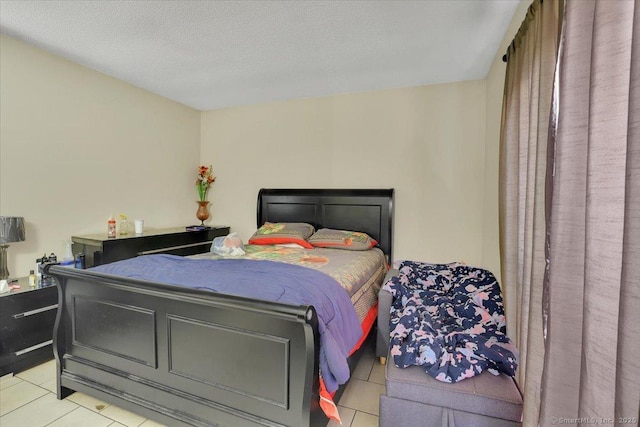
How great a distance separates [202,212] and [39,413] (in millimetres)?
2751

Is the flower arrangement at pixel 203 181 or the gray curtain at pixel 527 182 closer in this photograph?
the gray curtain at pixel 527 182

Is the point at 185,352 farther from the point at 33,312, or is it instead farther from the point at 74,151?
the point at 74,151

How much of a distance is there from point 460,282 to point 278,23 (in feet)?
7.90

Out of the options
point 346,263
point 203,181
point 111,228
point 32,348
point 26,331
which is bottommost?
point 32,348

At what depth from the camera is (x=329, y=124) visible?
3705 millimetres

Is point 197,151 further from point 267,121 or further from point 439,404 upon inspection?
point 439,404

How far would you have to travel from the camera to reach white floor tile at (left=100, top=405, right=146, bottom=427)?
5.73ft

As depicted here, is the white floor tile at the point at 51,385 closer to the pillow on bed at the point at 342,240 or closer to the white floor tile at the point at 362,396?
the white floor tile at the point at 362,396

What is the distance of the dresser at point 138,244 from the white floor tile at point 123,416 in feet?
4.56

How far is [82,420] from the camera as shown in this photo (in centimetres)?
175

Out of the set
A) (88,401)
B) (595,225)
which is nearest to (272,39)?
(595,225)

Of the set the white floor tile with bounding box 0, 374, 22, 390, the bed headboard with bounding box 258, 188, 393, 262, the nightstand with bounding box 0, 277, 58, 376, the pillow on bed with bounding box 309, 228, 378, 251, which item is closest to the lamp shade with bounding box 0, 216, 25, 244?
the nightstand with bounding box 0, 277, 58, 376

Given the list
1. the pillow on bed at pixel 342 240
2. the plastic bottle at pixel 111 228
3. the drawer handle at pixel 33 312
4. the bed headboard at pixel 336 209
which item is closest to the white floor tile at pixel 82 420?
the drawer handle at pixel 33 312

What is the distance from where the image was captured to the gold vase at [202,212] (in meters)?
4.26
